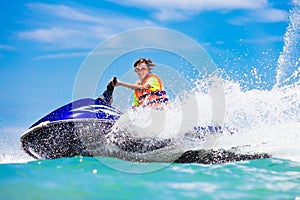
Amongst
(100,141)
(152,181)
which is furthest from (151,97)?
(152,181)

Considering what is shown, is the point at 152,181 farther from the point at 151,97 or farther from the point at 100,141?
the point at 151,97

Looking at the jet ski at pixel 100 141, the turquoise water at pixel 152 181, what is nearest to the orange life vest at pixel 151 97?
the jet ski at pixel 100 141

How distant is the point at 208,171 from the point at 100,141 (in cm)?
188

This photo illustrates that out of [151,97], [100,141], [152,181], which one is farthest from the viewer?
[151,97]

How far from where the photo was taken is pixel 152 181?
5863 mm

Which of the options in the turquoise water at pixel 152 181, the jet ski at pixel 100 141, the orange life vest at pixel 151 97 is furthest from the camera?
the orange life vest at pixel 151 97

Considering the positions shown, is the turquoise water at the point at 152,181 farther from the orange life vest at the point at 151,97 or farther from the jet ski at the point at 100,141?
the orange life vest at the point at 151,97

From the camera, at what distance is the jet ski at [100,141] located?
23.1ft

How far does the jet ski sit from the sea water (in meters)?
0.19

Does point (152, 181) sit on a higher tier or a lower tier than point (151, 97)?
lower

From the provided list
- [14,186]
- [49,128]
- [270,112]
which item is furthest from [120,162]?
[270,112]

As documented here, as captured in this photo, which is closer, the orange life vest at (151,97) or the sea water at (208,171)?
the sea water at (208,171)

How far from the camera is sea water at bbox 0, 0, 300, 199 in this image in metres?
5.49

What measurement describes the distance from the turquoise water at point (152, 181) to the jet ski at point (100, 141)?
0.27m
